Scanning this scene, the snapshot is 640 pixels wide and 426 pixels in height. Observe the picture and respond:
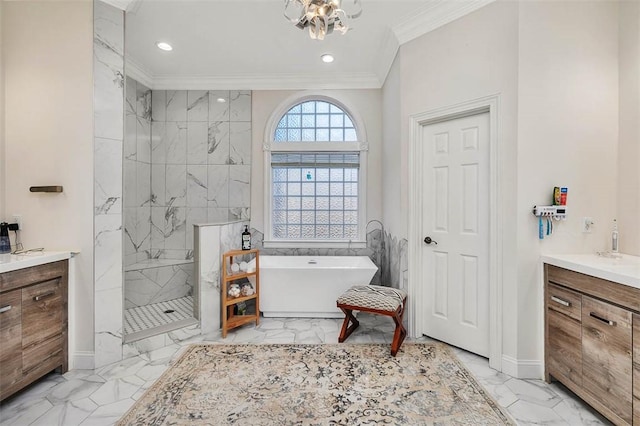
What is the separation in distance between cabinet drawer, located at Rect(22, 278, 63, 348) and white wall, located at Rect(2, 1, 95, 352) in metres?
0.12

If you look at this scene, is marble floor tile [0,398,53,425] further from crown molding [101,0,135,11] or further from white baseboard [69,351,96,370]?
crown molding [101,0,135,11]

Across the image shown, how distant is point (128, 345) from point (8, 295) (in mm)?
880

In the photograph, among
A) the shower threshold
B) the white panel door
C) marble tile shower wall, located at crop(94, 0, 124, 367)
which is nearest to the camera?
marble tile shower wall, located at crop(94, 0, 124, 367)

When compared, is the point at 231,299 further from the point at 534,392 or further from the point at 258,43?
the point at 258,43

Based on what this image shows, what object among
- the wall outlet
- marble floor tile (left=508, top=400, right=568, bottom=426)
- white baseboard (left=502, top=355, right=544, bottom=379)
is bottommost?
marble floor tile (left=508, top=400, right=568, bottom=426)

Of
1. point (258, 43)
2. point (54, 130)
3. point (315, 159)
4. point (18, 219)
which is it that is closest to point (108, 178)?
point (54, 130)

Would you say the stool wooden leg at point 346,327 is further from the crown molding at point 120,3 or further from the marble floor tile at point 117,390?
the crown molding at point 120,3

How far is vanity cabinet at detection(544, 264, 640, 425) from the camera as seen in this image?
145 centimetres

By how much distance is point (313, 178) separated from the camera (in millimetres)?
3818

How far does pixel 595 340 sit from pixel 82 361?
342 centimetres

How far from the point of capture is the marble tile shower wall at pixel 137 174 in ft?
11.3

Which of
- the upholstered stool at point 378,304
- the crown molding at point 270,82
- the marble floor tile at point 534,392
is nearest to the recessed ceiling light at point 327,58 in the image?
the crown molding at point 270,82

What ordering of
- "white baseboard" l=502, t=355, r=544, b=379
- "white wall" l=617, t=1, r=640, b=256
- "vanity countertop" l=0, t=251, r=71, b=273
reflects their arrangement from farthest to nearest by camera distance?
"white baseboard" l=502, t=355, r=544, b=379, "white wall" l=617, t=1, r=640, b=256, "vanity countertop" l=0, t=251, r=71, b=273

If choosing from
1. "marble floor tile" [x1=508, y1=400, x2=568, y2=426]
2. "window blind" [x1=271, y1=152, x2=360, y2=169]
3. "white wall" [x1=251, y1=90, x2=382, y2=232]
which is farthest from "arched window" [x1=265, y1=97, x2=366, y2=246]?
"marble floor tile" [x1=508, y1=400, x2=568, y2=426]
